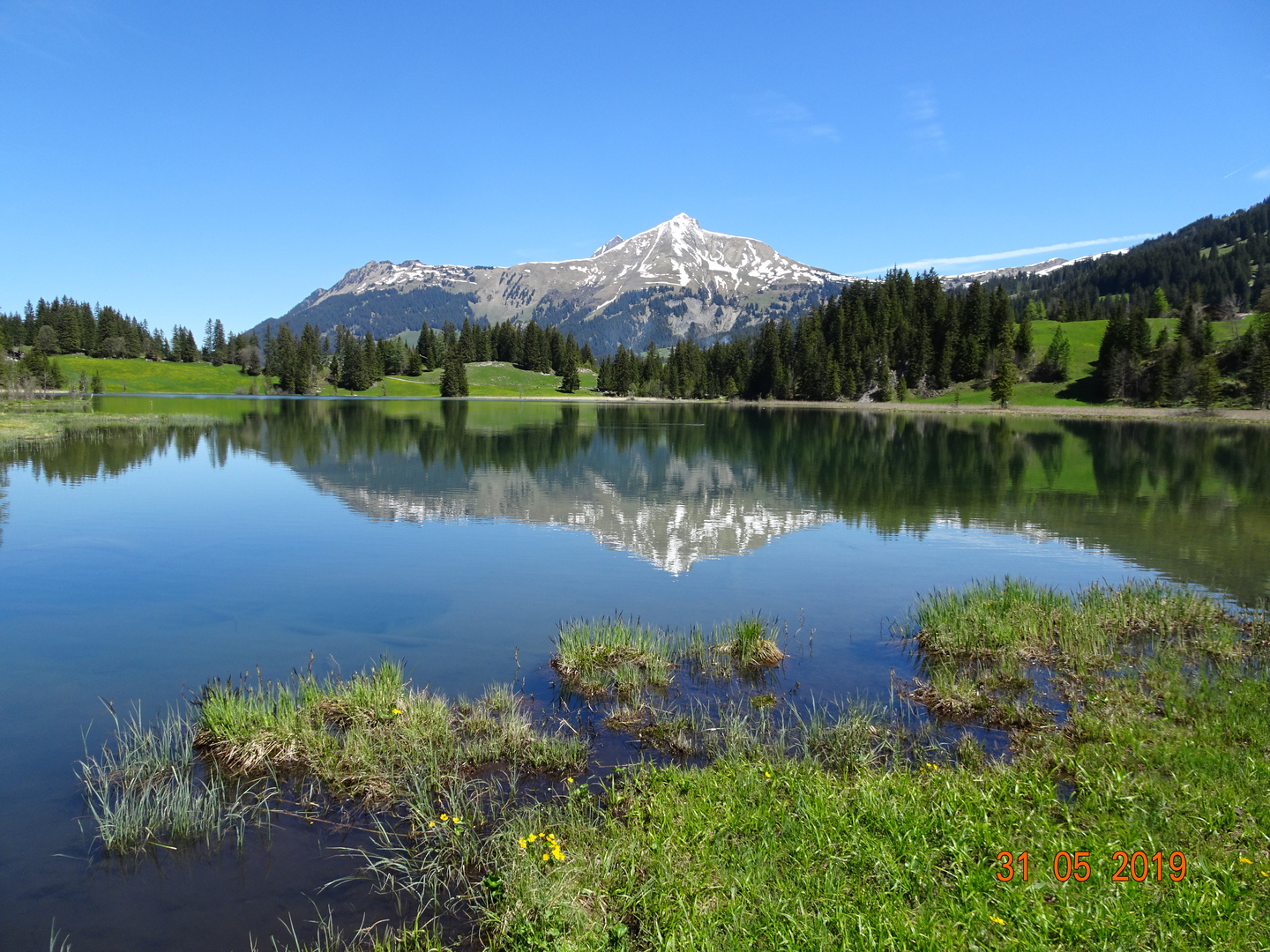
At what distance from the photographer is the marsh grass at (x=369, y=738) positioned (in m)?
9.59

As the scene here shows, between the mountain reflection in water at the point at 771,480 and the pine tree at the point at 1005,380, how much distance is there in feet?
165

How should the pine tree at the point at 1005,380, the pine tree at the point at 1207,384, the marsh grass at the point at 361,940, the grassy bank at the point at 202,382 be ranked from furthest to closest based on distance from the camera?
1. the grassy bank at the point at 202,382
2. the pine tree at the point at 1005,380
3. the pine tree at the point at 1207,384
4. the marsh grass at the point at 361,940

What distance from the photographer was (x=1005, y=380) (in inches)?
5084

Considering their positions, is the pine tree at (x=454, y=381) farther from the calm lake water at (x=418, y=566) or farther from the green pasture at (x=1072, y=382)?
the calm lake water at (x=418, y=566)

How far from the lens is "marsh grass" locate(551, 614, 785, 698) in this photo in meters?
12.9

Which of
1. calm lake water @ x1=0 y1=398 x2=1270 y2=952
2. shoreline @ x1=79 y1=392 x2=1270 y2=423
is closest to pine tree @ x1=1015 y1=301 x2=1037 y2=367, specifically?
shoreline @ x1=79 y1=392 x2=1270 y2=423

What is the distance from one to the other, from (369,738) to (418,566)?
463 inches

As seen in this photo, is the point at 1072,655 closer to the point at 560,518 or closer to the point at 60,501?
the point at 560,518

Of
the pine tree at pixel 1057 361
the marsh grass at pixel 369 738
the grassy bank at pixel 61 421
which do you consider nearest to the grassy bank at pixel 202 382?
the grassy bank at pixel 61 421

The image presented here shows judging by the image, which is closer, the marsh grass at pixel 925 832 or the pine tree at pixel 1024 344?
the marsh grass at pixel 925 832

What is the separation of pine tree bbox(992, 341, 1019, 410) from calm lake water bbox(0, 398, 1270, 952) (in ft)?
267

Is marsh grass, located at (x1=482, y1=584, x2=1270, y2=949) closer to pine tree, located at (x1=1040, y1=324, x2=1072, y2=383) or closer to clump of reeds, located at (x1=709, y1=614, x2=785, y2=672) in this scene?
clump of reeds, located at (x1=709, y1=614, x2=785, y2=672)

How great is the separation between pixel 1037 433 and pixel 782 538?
64639 mm

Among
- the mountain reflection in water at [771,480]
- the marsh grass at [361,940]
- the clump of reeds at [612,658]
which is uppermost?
the mountain reflection in water at [771,480]
